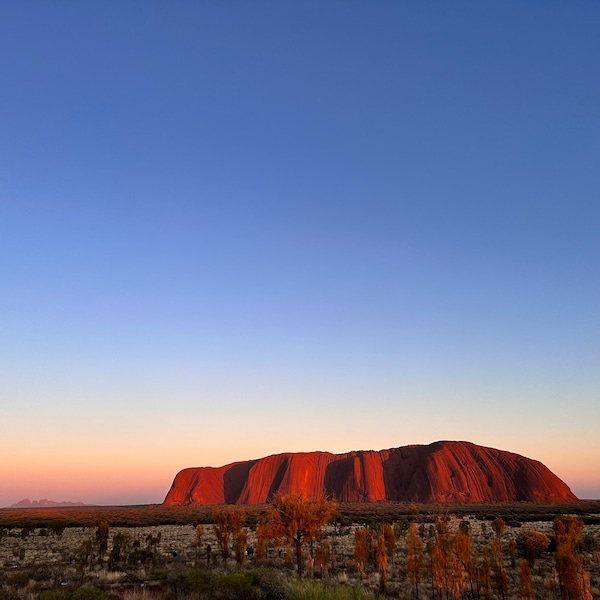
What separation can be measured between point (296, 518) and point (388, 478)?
11756 cm

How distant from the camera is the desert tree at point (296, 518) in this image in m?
22.8

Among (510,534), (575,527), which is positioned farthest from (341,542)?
(575,527)

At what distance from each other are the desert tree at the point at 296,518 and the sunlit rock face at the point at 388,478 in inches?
3412

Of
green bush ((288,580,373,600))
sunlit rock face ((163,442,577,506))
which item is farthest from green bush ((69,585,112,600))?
sunlit rock face ((163,442,577,506))

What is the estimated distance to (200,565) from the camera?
25688mm

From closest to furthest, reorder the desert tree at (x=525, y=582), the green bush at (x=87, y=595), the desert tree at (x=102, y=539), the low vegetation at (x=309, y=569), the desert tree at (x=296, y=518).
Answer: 1. the green bush at (x=87, y=595)
2. the low vegetation at (x=309, y=569)
3. the desert tree at (x=525, y=582)
4. the desert tree at (x=296, y=518)
5. the desert tree at (x=102, y=539)

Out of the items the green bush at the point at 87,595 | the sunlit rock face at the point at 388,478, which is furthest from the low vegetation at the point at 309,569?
the sunlit rock face at the point at 388,478

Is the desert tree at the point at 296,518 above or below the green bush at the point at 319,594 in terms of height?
above

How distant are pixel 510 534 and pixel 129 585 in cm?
3316

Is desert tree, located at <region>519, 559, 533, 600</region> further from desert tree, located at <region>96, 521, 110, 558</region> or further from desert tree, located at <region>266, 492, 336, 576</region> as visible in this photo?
desert tree, located at <region>96, 521, 110, 558</region>

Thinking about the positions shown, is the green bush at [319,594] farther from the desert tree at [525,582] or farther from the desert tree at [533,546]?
the desert tree at [533,546]

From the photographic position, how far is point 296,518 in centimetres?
2278

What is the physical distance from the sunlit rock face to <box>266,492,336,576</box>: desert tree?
3412 inches

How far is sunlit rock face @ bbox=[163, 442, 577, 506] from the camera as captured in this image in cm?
11550
